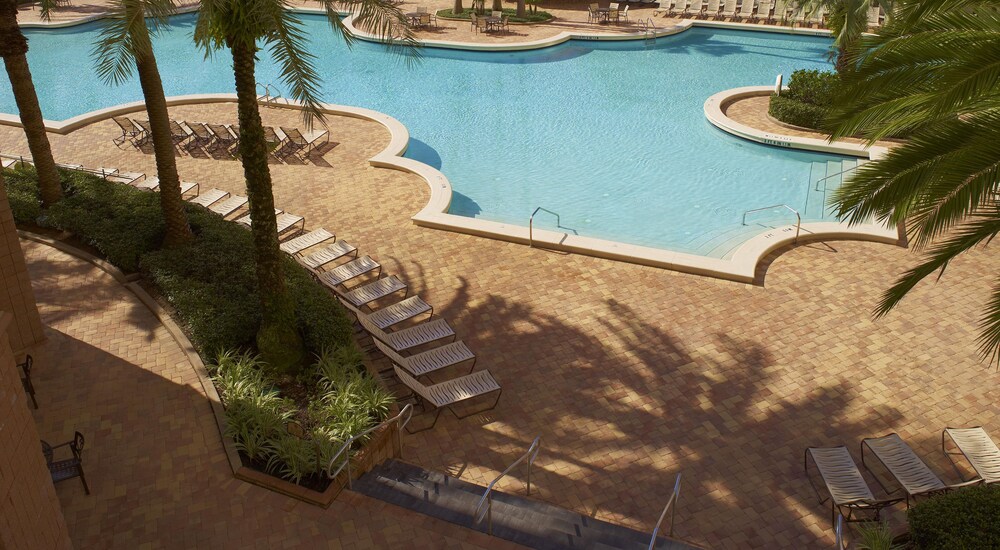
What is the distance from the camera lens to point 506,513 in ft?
30.8

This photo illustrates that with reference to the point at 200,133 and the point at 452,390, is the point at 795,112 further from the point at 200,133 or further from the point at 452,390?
the point at 200,133

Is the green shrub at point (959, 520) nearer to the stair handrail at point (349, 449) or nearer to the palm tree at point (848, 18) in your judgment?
the stair handrail at point (349, 449)

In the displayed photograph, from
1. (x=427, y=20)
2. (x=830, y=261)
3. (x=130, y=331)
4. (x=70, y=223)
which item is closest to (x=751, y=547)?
(x=830, y=261)

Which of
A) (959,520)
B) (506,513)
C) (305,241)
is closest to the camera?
(959,520)

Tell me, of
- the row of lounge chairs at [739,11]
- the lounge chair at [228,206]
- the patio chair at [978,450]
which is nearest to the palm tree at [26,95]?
the lounge chair at [228,206]

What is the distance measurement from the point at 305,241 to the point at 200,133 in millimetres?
7897

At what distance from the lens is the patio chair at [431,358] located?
11916 millimetres

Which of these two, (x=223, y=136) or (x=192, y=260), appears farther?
(x=223, y=136)

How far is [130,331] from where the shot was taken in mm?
12727

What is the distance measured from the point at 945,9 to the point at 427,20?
91.5 ft

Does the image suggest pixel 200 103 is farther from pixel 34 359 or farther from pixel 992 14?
pixel 992 14

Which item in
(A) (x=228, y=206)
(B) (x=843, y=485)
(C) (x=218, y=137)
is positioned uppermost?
(C) (x=218, y=137)

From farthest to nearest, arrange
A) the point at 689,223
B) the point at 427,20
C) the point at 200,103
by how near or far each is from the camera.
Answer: the point at 427,20 < the point at 200,103 < the point at 689,223

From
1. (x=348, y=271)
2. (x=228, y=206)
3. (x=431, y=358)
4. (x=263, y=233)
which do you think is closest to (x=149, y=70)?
(x=228, y=206)
